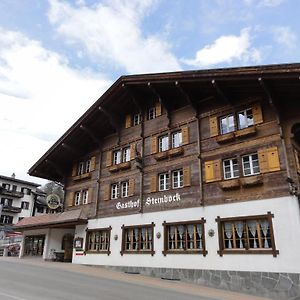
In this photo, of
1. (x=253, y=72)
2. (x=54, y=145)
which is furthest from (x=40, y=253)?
(x=253, y=72)

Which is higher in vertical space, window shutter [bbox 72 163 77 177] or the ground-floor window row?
window shutter [bbox 72 163 77 177]

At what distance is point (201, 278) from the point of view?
15062mm

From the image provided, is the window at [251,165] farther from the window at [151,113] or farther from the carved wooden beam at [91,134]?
the carved wooden beam at [91,134]

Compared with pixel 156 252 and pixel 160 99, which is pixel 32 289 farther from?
pixel 160 99

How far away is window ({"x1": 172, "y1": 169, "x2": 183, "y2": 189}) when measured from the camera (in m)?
17.6

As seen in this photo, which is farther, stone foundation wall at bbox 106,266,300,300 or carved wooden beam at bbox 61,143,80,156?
carved wooden beam at bbox 61,143,80,156

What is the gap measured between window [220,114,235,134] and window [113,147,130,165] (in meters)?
6.75

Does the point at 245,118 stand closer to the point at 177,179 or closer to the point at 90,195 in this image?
the point at 177,179

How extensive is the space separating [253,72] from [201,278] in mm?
9412

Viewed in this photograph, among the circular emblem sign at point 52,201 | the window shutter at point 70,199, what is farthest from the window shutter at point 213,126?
the circular emblem sign at point 52,201

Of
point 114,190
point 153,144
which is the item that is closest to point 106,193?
point 114,190

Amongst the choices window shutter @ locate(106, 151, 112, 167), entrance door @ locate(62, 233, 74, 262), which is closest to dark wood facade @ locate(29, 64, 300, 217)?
window shutter @ locate(106, 151, 112, 167)

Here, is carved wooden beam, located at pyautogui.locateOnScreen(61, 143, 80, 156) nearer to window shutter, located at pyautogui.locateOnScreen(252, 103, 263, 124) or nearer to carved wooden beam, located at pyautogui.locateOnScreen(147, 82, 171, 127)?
carved wooden beam, located at pyautogui.locateOnScreen(147, 82, 171, 127)

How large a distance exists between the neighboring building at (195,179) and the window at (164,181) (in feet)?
0.27
